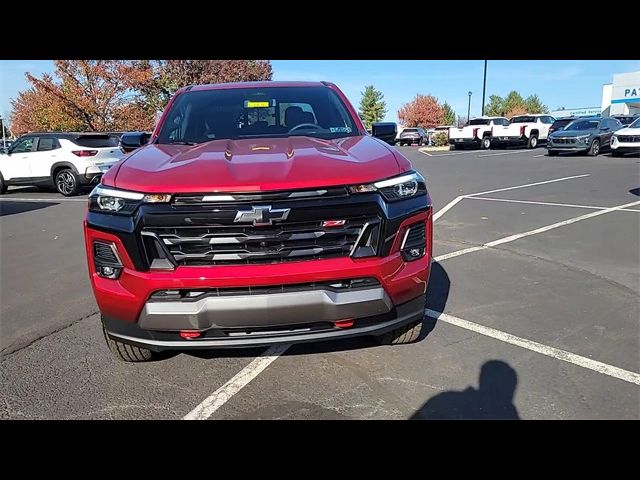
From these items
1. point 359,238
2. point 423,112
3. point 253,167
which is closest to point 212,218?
point 253,167

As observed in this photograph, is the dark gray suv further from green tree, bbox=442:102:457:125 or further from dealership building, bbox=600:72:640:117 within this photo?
green tree, bbox=442:102:457:125

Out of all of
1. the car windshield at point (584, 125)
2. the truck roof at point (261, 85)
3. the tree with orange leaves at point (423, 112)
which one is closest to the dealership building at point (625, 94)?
the car windshield at point (584, 125)

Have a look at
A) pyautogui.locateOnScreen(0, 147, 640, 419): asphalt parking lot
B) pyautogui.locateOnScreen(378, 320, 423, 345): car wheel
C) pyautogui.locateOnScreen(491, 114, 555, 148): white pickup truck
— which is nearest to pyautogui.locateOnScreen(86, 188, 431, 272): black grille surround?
pyautogui.locateOnScreen(378, 320, 423, 345): car wheel

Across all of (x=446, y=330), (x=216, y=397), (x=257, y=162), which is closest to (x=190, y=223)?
(x=257, y=162)

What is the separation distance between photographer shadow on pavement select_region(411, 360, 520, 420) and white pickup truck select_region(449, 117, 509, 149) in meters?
29.3

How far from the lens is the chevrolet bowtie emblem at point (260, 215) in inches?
96.7

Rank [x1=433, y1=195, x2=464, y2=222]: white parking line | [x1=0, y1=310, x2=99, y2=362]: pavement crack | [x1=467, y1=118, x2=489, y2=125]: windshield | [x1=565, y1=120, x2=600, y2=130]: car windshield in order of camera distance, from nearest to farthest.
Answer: [x1=0, y1=310, x2=99, y2=362]: pavement crack, [x1=433, y1=195, x2=464, y2=222]: white parking line, [x1=565, y1=120, x2=600, y2=130]: car windshield, [x1=467, y1=118, x2=489, y2=125]: windshield

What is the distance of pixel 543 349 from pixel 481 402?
0.93m

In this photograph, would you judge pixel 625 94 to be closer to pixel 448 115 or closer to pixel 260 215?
pixel 448 115

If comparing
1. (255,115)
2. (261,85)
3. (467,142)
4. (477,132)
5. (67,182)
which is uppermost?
(261,85)

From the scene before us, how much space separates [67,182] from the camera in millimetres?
12906

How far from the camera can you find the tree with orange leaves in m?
83.2
